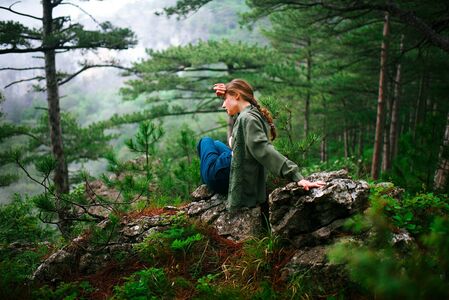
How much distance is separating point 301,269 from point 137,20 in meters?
161

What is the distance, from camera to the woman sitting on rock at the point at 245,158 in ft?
8.58

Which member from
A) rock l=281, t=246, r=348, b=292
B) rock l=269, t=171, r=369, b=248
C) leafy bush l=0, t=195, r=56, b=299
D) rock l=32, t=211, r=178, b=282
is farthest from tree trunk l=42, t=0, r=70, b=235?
rock l=281, t=246, r=348, b=292

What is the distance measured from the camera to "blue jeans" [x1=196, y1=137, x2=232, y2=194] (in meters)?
3.17

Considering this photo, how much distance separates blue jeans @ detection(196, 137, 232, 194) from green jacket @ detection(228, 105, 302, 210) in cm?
25

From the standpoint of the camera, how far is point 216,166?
10.4 ft

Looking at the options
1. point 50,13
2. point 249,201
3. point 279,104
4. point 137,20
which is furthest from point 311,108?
point 137,20

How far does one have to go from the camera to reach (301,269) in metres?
2.24

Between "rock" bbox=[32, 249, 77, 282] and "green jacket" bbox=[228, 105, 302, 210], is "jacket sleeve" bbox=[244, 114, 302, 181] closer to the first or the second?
"green jacket" bbox=[228, 105, 302, 210]

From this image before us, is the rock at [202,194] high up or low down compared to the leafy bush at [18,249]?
up

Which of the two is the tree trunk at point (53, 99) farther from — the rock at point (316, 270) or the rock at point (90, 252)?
the rock at point (316, 270)

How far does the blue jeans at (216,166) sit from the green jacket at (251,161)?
9.8 inches

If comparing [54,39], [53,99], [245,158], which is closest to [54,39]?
[54,39]

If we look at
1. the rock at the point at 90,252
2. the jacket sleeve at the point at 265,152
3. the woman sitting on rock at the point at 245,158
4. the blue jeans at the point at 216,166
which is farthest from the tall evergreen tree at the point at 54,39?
the jacket sleeve at the point at 265,152

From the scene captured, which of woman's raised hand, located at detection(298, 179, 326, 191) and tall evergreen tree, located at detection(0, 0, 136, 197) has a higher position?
tall evergreen tree, located at detection(0, 0, 136, 197)
